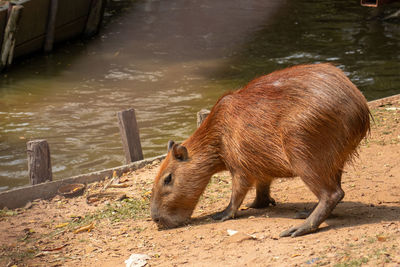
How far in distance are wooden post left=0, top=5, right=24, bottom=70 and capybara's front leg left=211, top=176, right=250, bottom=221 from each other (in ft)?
30.3

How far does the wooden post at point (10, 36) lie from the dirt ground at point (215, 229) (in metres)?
7.31

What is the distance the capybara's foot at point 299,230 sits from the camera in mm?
4406

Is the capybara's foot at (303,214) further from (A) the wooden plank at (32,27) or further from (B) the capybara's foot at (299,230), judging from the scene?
(A) the wooden plank at (32,27)

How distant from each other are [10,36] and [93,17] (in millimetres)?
4115

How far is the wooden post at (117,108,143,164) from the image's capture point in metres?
7.18

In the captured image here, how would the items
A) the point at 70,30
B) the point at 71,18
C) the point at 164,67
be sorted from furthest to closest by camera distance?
1. the point at 70,30
2. the point at 71,18
3. the point at 164,67

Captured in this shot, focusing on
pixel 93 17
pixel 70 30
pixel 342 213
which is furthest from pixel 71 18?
pixel 342 213

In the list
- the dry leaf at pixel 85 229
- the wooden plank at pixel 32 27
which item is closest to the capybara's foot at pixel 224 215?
the dry leaf at pixel 85 229

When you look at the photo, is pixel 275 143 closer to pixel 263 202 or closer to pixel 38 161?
pixel 263 202

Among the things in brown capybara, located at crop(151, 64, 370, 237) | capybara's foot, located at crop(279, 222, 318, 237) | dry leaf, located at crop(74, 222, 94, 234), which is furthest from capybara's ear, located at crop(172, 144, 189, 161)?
capybara's foot, located at crop(279, 222, 318, 237)

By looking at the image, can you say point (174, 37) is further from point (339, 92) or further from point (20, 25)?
point (339, 92)

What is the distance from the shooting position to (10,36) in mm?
12859

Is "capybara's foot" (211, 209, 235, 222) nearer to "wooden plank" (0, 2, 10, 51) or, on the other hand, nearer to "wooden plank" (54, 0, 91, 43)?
"wooden plank" (0, 2, 10, 51)

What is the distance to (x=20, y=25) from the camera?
13.6m
